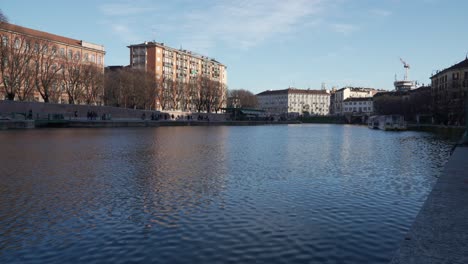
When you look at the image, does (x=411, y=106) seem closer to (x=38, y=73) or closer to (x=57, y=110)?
(x=57, y=110)

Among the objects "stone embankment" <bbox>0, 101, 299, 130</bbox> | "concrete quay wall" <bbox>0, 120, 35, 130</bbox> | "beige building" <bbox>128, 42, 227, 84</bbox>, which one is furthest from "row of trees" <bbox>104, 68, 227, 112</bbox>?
"concrete quay wall" <bbox>0, 120, 35, 130</bbox>

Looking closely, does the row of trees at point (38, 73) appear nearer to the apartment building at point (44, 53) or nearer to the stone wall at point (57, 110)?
the apartment building at point (44, 53)

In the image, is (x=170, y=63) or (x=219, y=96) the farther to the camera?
(x=170, y=63)

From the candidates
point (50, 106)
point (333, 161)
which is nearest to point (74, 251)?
point (333, 161)

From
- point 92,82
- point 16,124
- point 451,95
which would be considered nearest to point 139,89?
point 92,82

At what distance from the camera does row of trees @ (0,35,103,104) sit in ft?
189

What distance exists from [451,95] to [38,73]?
8645cm

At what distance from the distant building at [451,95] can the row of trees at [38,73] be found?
6829 cm

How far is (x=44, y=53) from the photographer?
219 feet

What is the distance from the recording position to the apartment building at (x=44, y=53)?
2269 inches

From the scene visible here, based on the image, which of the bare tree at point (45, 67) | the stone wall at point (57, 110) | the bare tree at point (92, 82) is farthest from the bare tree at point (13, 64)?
the bare tree at point (92, 82)

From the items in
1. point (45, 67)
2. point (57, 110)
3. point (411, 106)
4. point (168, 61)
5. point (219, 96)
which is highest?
point (168, 61)

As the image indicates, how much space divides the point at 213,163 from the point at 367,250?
12.4 metres

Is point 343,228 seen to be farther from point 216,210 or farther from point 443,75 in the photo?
point 443,75
